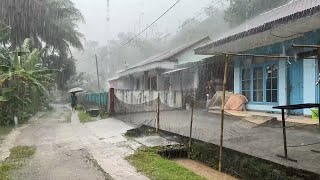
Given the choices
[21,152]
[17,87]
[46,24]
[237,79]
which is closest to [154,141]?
[21,152]

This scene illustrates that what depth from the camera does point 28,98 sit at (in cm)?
1698

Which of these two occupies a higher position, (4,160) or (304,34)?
(304,34)

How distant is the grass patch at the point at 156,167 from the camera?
616 cm

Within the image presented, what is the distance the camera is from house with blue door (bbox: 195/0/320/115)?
9.77 metres

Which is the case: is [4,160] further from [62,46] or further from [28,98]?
[62,46]

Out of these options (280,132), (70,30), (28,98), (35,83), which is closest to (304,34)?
(280,132)

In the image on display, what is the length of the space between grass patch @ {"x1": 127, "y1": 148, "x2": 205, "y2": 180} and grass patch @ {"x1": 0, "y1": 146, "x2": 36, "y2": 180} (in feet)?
8.01

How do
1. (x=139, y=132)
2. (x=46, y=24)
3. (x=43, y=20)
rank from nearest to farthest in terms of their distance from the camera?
1. (x=139, y=132)
2. (x=43, y=20)
3. (x=46, y=24)

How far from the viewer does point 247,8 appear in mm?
26828

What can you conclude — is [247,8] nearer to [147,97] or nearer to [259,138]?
[147,97]

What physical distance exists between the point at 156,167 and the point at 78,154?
8.11 ft

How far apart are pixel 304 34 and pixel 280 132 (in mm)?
3982

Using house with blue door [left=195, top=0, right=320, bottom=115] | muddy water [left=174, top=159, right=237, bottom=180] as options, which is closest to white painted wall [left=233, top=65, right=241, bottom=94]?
house with blue door [left=195, top=0, right=320, bottom=115]

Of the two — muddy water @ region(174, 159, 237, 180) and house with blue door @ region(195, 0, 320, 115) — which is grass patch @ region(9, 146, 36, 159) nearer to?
muddy water @ region(174, 159, 237, 180)
